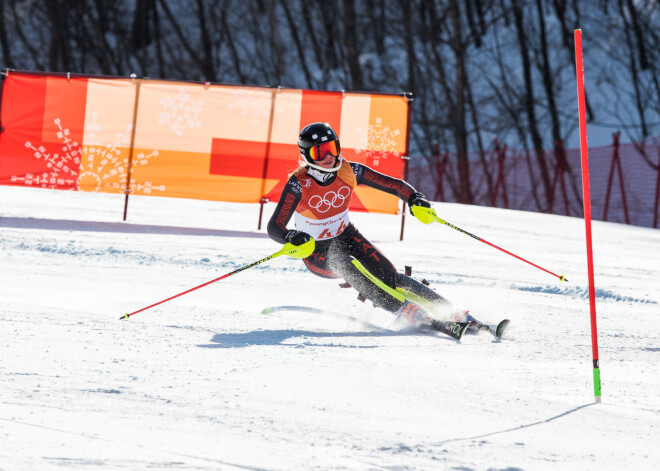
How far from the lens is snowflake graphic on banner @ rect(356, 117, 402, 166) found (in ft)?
29.7

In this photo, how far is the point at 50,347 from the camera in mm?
4371

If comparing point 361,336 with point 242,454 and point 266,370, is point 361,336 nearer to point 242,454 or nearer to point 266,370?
point 266,370

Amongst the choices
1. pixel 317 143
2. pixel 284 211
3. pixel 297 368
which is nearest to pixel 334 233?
pixel 284 211

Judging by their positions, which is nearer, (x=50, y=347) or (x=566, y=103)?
(x=50, y=347)

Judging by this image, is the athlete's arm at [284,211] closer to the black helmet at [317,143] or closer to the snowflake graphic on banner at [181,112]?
the black helmet at [317,143]

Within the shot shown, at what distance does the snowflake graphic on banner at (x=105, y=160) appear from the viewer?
29.7 feet

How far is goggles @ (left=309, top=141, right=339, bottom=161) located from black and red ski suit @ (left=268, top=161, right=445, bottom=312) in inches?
7.7

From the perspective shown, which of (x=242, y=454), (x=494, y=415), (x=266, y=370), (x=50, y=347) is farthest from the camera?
(x=50, y=347)

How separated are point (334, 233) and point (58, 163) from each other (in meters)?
4.91

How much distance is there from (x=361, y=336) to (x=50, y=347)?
1.87 meters

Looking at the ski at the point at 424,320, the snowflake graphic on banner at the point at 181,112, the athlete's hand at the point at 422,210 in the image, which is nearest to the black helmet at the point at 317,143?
the athlete's hand at the point at 422,210

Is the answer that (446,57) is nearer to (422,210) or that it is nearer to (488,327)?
(422,210)

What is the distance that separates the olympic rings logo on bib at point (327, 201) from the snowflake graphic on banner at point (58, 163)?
4.67 metres

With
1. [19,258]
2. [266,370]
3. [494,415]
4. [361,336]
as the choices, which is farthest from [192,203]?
[494,415]
